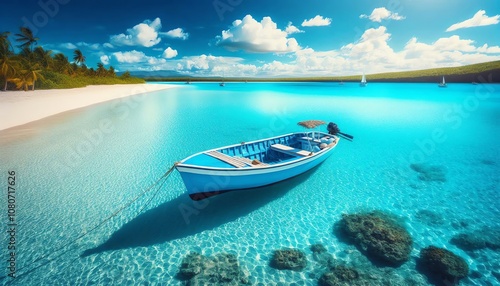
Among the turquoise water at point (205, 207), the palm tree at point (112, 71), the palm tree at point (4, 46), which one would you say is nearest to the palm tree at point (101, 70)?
the palm tree at point (112, 71)

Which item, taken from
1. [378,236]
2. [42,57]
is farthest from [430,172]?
[42,57]

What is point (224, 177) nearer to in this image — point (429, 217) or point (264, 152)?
point (264, 152)

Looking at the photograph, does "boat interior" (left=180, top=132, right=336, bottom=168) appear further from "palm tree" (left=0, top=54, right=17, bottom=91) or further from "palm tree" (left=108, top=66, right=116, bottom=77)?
"palm tree" (left=108, top=66, right=116, bottom=77)

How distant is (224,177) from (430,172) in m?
14.8

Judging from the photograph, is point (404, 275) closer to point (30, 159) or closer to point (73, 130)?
point (30, 159)

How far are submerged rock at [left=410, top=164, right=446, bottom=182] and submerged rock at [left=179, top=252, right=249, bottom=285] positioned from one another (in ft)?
44.7

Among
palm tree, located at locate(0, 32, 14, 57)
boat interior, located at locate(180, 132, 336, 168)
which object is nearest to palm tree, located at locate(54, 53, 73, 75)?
palm tree, located at locate(0, 32, 14, 57)

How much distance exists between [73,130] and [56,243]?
21679mm

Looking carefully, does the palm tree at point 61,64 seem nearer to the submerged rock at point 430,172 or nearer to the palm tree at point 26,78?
the palm tree at point 26,78

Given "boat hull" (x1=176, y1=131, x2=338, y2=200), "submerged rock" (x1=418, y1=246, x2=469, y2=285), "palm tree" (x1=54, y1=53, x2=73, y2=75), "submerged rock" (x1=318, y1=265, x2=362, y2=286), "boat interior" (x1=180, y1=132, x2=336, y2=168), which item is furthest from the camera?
"palm tree" (x1=54, y1=53, x2=73, y2=75)

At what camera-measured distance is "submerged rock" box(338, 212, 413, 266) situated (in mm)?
8391

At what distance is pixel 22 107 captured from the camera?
31844mm

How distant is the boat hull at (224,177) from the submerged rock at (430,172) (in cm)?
959

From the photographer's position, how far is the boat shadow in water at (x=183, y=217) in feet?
30.2
